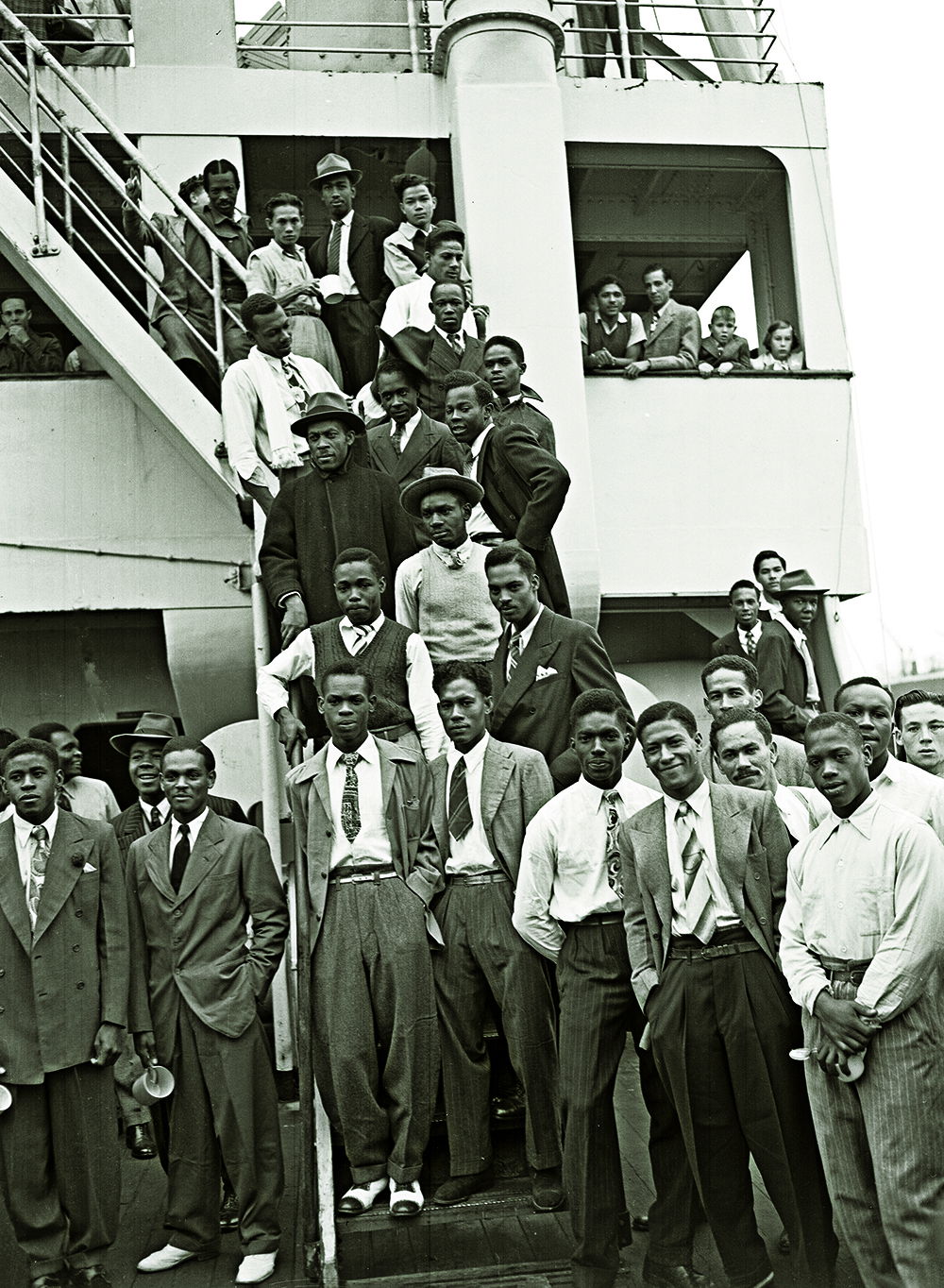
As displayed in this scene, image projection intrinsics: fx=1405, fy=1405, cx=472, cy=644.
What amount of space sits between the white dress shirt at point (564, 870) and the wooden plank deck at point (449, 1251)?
33.9 inches

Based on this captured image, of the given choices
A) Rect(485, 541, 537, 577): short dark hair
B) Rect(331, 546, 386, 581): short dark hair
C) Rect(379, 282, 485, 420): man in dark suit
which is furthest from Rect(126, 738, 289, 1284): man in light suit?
Rect(379, 282, 485, 420): man in dark suit

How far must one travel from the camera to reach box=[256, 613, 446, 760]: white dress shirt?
5.37m

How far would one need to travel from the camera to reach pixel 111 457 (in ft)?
30.8

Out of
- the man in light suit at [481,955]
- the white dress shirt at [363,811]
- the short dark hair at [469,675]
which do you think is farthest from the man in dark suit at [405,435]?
the white dress shirt at [363,811]

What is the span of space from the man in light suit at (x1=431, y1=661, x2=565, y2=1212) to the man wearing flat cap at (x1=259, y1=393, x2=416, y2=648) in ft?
3.64

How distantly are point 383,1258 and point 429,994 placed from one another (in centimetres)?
88

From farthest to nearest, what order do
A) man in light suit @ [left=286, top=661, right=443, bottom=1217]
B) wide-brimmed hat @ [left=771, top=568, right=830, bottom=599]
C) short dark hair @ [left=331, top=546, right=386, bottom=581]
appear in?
1. wide-brimmed hat @ [left=771, top=568, right=830, bottom=599]
2. short dark hair @ [left=331, top=546, right=386, bottom=581]
3. man in light suit @ [left=286, top=661, right=443, bottom=1217]

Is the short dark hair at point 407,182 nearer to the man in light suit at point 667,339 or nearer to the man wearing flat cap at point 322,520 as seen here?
the man in light suit at point 667,339

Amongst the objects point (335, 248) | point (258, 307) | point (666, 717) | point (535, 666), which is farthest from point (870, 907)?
point (335, 248)

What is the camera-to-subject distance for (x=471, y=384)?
21.4 feet

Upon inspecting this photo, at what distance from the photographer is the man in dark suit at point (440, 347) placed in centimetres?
703

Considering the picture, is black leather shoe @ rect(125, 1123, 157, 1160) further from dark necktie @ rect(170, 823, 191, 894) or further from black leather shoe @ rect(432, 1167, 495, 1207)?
black leather shoe @ rect(432, 1167, 495, 1207)

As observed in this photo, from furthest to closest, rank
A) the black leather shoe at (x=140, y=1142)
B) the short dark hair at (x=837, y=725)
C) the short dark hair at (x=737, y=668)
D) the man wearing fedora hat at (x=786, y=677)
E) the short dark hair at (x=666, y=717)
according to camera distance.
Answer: the man wearing fedora hat at (x=786, y=677)
the black leather shoe at (x=140, y=1142)
the short dark hair at (x=737, y=668)
the short dark hair at (x=666, y=717)
the short dark hair at (x=837, y=725)

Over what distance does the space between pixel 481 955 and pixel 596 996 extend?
1.51 ft
